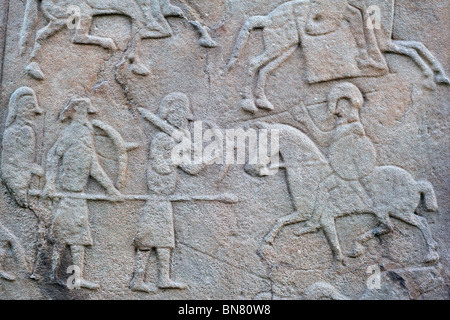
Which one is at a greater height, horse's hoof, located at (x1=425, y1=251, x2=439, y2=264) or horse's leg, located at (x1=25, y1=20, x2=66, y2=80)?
horse's leg, located at (x1=25, y1=20, x2=66, y2=80)

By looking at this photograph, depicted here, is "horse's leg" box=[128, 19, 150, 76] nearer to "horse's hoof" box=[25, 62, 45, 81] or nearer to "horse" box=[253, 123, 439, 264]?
"horse's hoof" box=[25, 62, 45, 81]

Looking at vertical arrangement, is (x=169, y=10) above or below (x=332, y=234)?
above

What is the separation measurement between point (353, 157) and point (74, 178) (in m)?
1.97

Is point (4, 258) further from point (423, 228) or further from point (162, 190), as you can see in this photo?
point (423, 228)

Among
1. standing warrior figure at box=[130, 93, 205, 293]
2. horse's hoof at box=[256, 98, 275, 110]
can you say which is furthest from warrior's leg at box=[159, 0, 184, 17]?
horse's hoof at box=[256, 98, 275, 110]

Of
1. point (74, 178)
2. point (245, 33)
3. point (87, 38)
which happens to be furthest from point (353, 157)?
point (87, 38)

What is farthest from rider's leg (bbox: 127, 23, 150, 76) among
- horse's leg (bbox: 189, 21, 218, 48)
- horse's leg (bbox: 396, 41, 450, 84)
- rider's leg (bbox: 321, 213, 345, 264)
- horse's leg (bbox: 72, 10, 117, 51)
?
horse's leg (bbox: 396, 41, 450, 84)

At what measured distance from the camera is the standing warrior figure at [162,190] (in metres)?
3.32

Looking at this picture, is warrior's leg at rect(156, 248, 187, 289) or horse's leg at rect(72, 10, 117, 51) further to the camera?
horse's leg at rect(72, 10, 117, 51)

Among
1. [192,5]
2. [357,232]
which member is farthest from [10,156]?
[357,232]

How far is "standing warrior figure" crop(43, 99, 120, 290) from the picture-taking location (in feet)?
10.9

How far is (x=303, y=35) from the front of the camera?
11.4 feet

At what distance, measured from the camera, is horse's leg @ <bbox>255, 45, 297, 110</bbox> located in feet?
11.2

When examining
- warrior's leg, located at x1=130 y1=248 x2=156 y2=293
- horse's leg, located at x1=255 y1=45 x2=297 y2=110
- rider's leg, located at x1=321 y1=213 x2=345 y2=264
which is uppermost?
horse's leg, located at x1=255 y1=45 x2=297 y2=110
